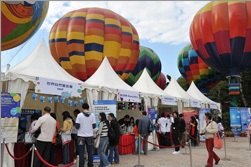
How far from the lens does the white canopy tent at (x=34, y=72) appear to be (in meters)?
6.59

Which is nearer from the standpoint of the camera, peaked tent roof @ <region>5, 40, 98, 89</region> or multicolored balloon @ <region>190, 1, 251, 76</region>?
peaked tent roof @ <region>5, 40, 98, 89</region>

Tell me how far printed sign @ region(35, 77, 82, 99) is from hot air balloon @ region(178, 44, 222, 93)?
66.1ft

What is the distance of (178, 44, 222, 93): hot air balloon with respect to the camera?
85.5 ft

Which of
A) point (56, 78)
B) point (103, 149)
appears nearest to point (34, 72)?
point (56, 78)

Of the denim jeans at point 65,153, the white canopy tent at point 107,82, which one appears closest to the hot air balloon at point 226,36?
the white canopy tent at point 107,82

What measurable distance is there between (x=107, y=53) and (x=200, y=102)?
668 cm

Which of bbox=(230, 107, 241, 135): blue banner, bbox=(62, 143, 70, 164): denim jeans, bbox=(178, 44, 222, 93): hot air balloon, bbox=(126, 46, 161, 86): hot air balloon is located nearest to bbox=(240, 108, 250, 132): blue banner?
bbox=(230, 107, 241, 135): blue banner

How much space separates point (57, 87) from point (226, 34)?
14.2 metres

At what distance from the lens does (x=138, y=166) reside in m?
7.67

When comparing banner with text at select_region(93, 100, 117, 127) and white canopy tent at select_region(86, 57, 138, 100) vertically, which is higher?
white canopy tent at select_region(86, 57, 138, 100)

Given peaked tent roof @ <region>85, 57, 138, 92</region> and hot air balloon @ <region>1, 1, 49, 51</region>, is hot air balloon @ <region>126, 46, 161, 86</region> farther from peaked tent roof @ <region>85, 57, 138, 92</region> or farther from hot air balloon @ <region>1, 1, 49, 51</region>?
hot air balloon @ <region>1, 1, 49, 51</region>

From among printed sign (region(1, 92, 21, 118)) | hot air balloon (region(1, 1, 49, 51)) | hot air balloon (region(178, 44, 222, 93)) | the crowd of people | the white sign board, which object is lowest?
the crowd of people

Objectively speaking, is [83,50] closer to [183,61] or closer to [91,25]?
[91,25]

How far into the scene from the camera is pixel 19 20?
7.82 metres
